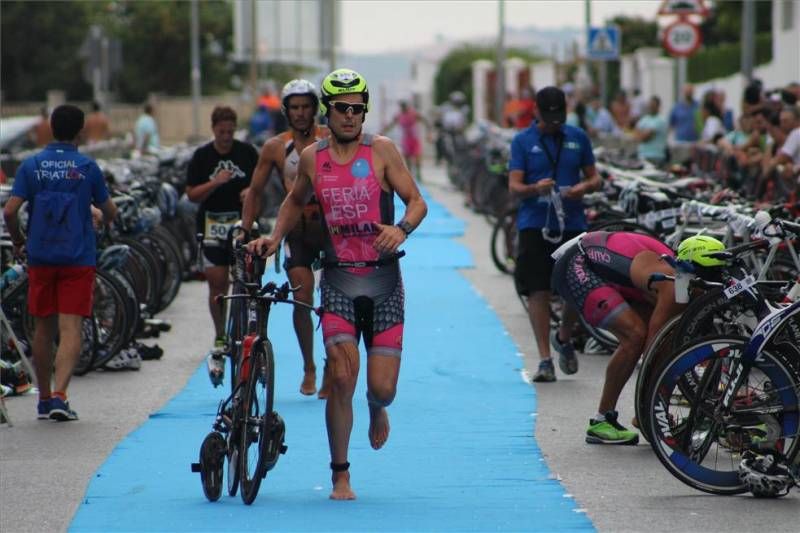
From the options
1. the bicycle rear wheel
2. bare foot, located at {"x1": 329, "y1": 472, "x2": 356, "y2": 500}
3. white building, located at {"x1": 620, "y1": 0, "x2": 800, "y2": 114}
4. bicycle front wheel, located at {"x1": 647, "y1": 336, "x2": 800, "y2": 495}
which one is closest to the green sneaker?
bicycle front wheel, located at {"x1": 647, "y1": 336, "x2": 800, "y2": 495}

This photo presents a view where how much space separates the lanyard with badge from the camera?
1248 cm

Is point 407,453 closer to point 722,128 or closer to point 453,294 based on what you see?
point 453,294

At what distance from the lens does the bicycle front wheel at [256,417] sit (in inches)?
326

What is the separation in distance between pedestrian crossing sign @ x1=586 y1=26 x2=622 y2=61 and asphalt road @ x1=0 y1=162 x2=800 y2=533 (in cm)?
1911

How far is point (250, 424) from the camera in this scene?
8.39 meters

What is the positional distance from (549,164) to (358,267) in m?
4.19

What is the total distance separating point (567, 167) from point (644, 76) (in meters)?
36.3

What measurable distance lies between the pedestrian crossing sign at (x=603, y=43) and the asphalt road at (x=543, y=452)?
19.1m

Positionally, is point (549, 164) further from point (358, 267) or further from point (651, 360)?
point (358, 267)

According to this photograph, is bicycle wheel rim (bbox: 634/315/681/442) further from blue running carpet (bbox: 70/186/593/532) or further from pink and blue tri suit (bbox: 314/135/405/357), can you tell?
pink and blue tri suit (bbox: 314/135/405/357)

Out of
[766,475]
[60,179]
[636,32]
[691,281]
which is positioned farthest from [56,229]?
[636,32]

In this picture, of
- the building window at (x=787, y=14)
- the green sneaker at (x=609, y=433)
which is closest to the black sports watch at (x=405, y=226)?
the green sneaker at (x=609, y=433)

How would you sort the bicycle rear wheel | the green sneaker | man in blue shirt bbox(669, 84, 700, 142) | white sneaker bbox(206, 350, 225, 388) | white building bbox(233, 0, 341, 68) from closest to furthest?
the green sneaker, white sneaker bbox(206, 350, 225, 388), the bicycle rear wheel, man in blue shirt bbox(669, 84, 700, 142), white building bbox(233, 0, 341, 68)

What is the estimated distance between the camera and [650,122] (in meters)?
26.0
